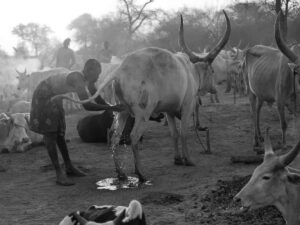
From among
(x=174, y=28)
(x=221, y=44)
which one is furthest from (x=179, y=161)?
(x=174, y=28)

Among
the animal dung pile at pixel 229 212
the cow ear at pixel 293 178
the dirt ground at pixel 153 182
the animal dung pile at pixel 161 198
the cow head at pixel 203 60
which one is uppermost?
the cow head at pixel 203 60

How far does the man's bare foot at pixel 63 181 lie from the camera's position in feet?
22.5

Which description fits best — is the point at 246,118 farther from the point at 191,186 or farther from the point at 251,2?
the point at 251,2

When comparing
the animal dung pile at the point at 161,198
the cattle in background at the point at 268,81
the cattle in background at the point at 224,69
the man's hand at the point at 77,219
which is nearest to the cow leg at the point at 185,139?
the cattle in background at the point at 268,81

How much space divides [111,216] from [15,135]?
633 cm

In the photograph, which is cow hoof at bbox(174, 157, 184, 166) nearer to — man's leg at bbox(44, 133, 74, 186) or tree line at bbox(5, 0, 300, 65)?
man's leg at bbox(44, 133, 74, 186)

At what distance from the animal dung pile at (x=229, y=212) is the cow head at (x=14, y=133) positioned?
492cm

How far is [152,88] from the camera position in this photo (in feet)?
22.4

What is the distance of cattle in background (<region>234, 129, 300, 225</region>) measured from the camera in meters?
4.07

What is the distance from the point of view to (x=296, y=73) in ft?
22.4

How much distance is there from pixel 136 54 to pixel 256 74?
9.30 ft

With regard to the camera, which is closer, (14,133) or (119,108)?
(119,108)

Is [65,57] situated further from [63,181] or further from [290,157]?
[290,157]

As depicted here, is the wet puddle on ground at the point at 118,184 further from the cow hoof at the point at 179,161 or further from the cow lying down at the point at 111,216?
the cow lying down at the point at 111,216
